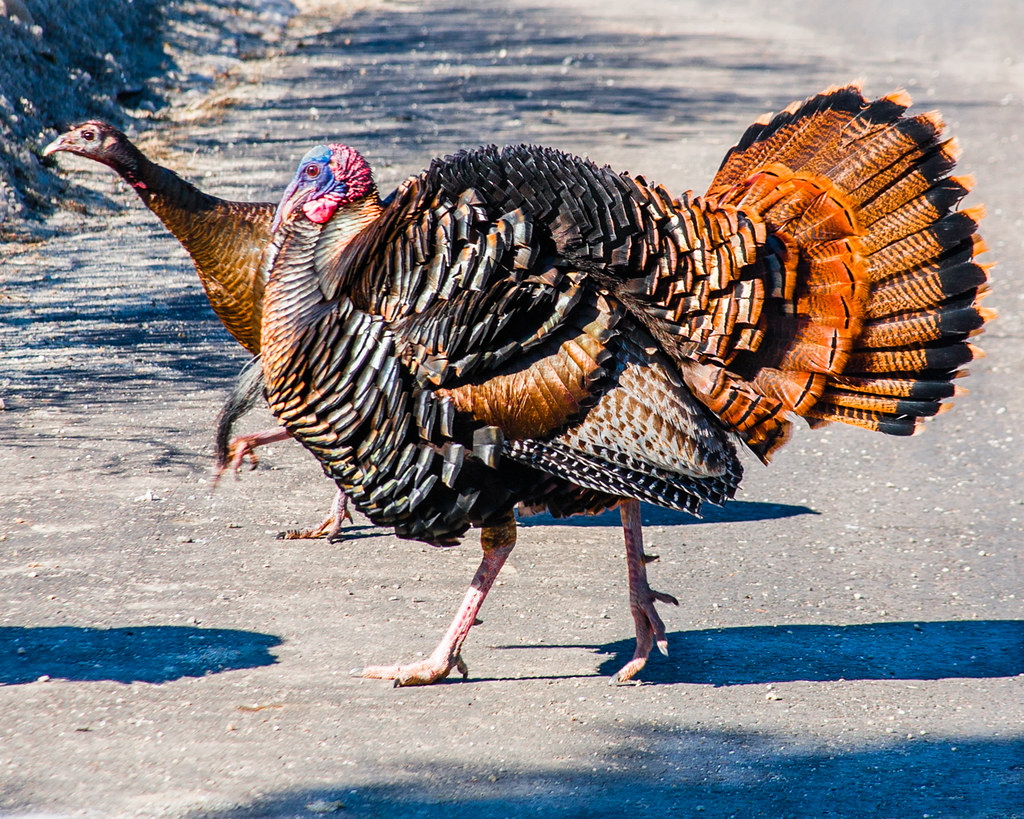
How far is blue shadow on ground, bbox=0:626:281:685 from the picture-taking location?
4.01 meters

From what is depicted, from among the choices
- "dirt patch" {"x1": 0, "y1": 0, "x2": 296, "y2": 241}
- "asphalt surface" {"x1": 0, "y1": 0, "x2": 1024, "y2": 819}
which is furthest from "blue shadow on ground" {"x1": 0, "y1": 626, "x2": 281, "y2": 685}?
"dirt patch" {"x1": 0, "y1": 0, "x2": 296, "y2": 241}

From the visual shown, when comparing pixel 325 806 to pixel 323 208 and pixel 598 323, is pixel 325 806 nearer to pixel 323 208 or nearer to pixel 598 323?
pixel 598 323

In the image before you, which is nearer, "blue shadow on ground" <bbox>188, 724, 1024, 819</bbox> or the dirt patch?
"blue shadow on ground" <bbox>188, 724, 1024, 819</bbox>

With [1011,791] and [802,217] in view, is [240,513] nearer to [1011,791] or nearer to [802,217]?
[802,217]

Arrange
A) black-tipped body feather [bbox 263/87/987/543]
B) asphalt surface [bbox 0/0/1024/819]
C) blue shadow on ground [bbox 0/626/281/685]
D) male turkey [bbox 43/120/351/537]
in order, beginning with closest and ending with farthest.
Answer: asphalt surface [bbox 0/0/1024/819] < black-tipped body feather [bbox 263/87/987/543] < blue shadow on ground [bbox 0/626/281/685] < male turkey [bbox 43/120/351/537]

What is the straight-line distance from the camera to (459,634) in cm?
412

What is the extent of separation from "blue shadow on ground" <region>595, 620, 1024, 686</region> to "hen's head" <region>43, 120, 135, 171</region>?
3.51m

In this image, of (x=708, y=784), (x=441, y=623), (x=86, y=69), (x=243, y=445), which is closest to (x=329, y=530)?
(x=243, y=445)

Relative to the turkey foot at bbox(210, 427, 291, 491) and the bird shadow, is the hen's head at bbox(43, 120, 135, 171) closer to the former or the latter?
the turkey foot at bbox(210, 427, 291, 491)

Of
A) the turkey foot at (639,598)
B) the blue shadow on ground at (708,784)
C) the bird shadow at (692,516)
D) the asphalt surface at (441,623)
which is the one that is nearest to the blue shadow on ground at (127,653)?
the asphalt surface at (441,623)

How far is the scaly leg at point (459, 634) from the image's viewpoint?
409 centimetres

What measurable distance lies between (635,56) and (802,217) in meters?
16.1

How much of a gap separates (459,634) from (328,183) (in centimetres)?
174

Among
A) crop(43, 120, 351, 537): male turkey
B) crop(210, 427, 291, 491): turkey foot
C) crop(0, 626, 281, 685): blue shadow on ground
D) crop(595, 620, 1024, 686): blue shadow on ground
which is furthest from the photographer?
crop(43, 120, 351, 537): male turkey
